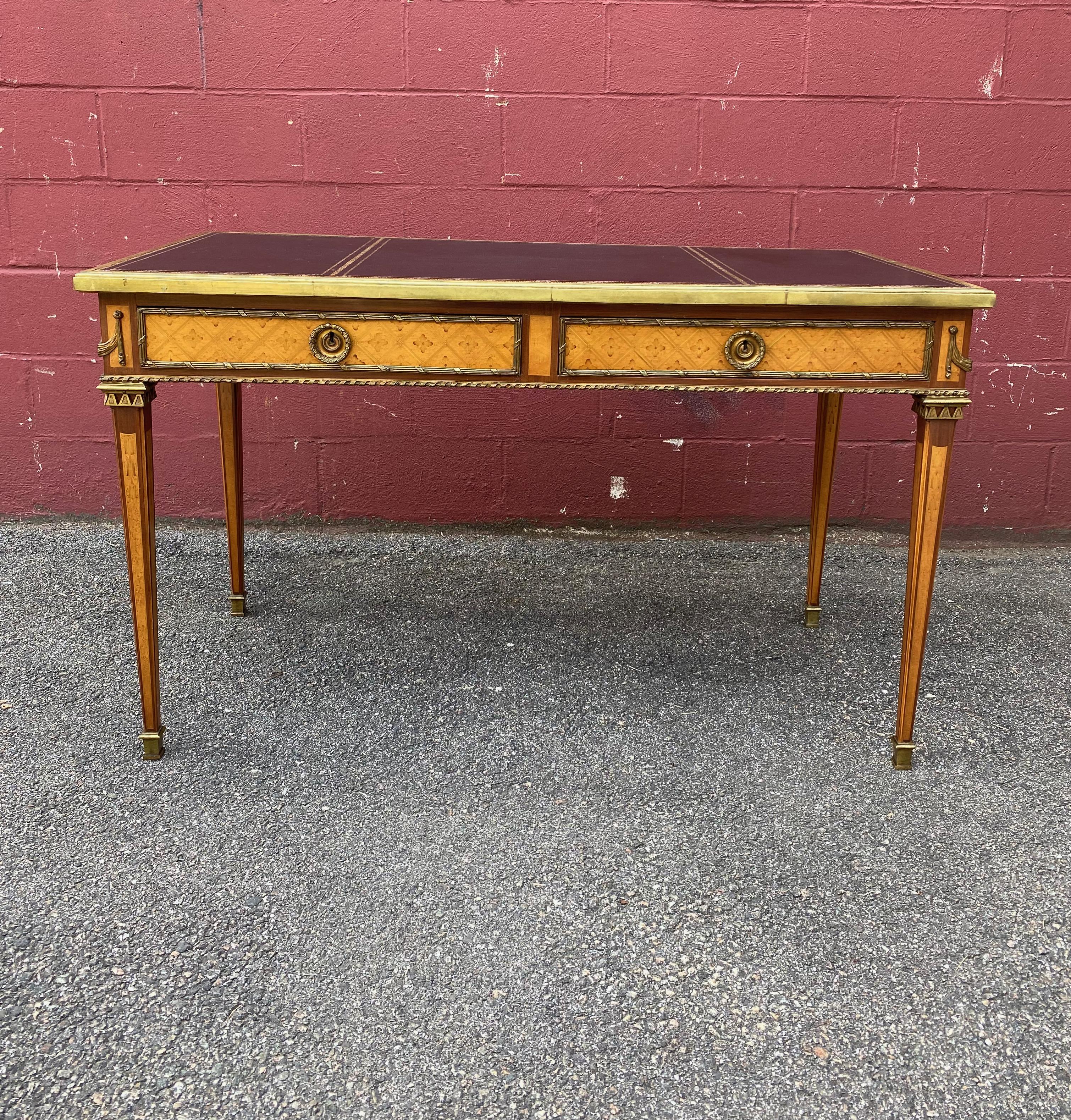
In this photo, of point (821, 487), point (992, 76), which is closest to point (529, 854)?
point (821, 487)

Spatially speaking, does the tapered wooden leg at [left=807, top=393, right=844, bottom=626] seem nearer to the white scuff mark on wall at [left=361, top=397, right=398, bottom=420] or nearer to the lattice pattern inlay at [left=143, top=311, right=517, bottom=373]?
the lattice pattern inlay at [left=143, top=311, right=517, bottom=373]

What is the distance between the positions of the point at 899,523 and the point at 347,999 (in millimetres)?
2530

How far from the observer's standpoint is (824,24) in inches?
121

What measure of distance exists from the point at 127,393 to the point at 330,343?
15.1 inches

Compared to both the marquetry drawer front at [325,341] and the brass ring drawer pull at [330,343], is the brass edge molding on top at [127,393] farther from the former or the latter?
the brass ring drawer pull at [330,343]

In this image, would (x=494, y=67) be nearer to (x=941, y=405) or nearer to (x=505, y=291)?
(x=505, y=291)

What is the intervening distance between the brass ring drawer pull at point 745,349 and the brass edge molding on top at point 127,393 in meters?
1.05

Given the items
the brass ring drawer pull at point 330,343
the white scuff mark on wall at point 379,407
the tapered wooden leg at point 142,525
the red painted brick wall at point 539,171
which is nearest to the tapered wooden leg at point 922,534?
the brass ring drawer pull at point 330,343

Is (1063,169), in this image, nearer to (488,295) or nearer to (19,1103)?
(488,295)

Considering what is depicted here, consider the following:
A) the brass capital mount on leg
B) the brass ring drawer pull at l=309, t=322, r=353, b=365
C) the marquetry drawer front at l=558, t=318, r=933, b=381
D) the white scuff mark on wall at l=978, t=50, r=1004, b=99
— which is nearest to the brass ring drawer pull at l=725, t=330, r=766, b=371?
the marquetry drawer front at l=558, t=318, r=933, b=381

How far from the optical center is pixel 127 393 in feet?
6.36

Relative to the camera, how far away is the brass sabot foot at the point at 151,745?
2127 mm

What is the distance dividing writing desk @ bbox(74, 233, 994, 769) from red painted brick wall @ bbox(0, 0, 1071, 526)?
1260 mm

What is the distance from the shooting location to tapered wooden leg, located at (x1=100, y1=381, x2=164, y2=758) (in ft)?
6.41
